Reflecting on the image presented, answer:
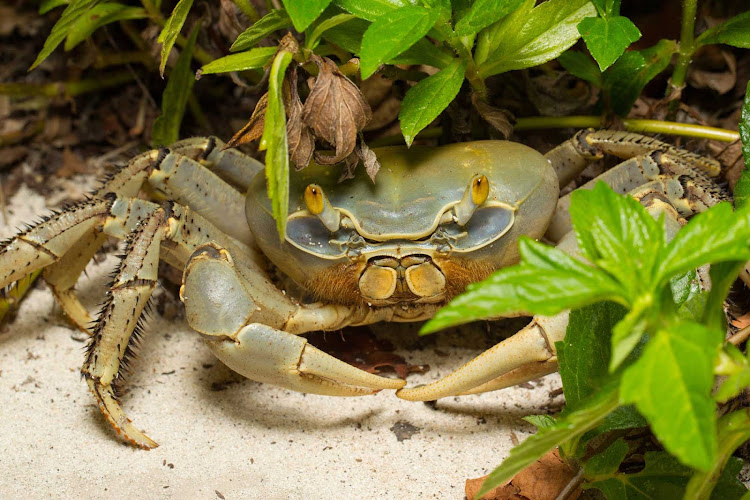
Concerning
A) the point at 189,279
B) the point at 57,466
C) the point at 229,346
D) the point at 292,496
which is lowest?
the point at 292,496

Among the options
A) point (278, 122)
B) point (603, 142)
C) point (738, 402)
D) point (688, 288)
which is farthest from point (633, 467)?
point (278, 122)

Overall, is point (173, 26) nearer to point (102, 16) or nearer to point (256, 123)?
point (256, 123)

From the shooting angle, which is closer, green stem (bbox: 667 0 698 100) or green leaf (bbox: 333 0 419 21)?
green leaf (bbox: 333 0 419 21)

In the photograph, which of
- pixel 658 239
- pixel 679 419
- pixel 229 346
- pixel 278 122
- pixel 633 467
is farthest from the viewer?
pixel 229 346

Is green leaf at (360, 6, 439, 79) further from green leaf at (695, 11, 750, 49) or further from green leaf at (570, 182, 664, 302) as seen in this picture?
green leaf at (695, 11, 750, 49)

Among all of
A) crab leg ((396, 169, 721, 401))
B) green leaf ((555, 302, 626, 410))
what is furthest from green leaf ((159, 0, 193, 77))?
green leaf ((555, 302, 626, 410))

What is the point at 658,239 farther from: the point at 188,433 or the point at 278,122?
the point at 188,433

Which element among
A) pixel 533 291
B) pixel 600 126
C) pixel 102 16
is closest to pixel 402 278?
pixel 533 291
